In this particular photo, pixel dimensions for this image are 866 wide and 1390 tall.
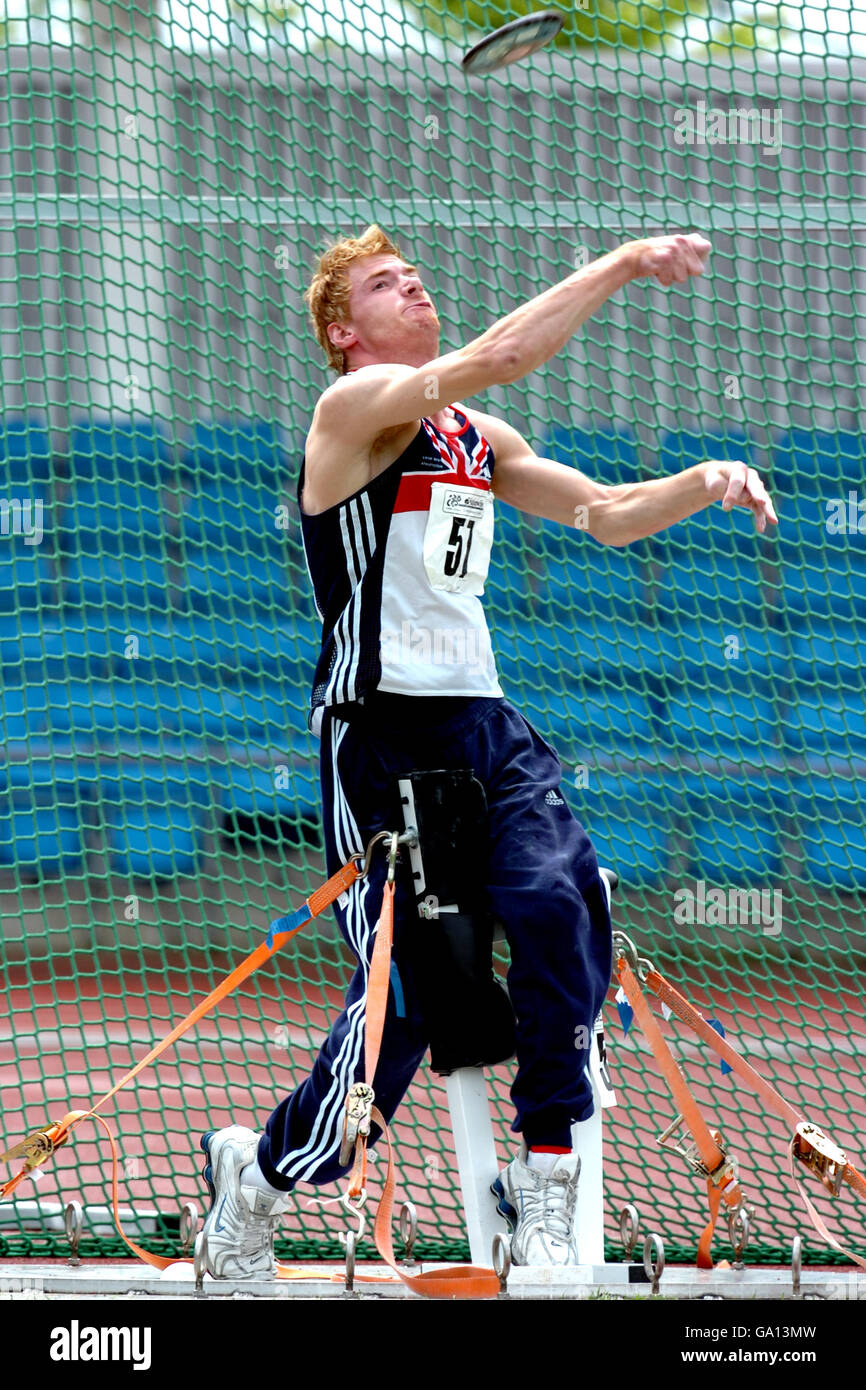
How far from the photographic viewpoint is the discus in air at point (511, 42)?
3.68 metres

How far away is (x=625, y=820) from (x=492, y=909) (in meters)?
3.19

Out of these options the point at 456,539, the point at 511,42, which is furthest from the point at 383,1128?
the point at 511,42

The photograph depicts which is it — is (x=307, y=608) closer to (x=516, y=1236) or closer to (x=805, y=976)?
(x=805, y=976)

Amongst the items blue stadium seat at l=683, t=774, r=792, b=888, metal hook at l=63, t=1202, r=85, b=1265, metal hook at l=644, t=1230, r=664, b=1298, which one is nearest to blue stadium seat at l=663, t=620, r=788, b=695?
blue stadium seat at l=683, t=774, r=792, b=888

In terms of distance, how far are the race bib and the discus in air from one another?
120cm

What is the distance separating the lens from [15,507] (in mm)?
5473

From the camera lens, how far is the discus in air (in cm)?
368

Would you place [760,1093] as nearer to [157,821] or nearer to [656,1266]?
[656,1266]

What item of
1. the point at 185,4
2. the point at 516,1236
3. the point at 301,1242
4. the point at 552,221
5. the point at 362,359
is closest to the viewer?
the point at 516,1236

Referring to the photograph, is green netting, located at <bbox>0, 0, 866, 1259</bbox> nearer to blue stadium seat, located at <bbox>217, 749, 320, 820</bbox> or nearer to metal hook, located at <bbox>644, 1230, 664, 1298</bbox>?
blue stadium seat, located at <bbox>217, 749, 320, 820</bbox>

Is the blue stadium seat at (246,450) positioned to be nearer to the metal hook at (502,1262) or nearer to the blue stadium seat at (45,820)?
the blue stadium seat at (45,820)

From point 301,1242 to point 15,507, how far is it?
8.84 feet

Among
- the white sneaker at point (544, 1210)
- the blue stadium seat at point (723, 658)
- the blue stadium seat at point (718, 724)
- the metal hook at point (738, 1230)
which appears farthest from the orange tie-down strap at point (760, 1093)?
the blue stadium seat at point (723, 658)
